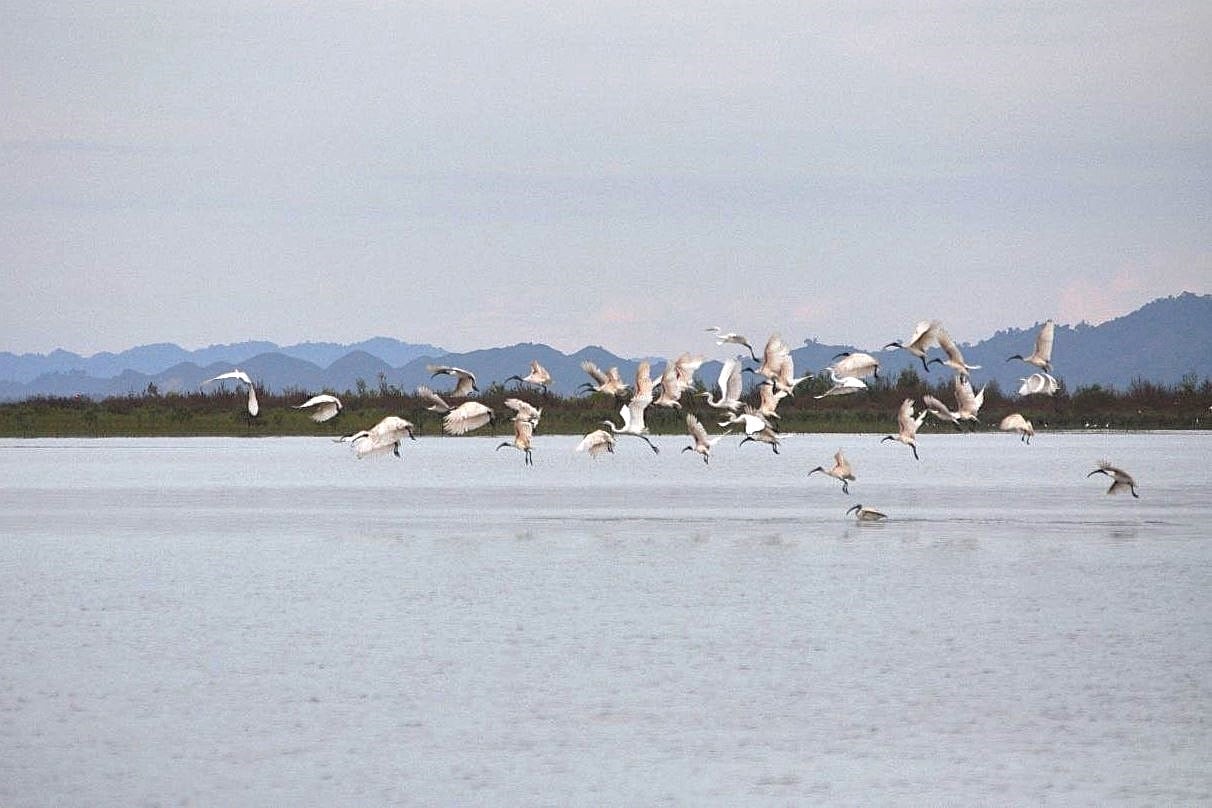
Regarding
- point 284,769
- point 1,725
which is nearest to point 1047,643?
point 284,769

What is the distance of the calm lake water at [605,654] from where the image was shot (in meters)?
9.98

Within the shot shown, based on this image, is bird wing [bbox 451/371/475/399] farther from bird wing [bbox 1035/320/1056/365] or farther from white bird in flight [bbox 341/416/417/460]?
bird wing [bbox 1035/320/1056/365]

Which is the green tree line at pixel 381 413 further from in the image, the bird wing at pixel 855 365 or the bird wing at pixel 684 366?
the bird wing at pixel 855 365

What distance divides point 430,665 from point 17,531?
1188 cm

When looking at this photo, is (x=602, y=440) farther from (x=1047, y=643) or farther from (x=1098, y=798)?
(x=1098, y=798)

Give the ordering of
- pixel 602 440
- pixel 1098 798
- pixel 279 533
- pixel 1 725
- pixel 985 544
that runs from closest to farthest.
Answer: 1. pixel 1098 798
2. pixel 1 725
3. pixel 985 544
4. pixel 279 533
5. pixel 602 440

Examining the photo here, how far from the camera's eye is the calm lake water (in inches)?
393

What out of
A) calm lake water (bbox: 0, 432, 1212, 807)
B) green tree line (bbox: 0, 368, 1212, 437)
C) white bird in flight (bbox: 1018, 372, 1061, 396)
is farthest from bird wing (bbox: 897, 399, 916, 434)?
green tree line (bbox: 0, 368, 1212, 437)

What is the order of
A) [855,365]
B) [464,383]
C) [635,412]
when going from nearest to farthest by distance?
[855,365]
[464,383]
[635,412]

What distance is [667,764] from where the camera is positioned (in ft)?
33.4

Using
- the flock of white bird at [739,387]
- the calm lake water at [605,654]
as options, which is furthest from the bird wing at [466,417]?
the calm lake water at [605,654]

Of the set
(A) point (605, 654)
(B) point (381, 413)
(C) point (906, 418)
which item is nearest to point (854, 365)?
(C) point (906, 418)

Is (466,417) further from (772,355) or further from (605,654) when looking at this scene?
(605,654)

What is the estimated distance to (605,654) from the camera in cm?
1349
